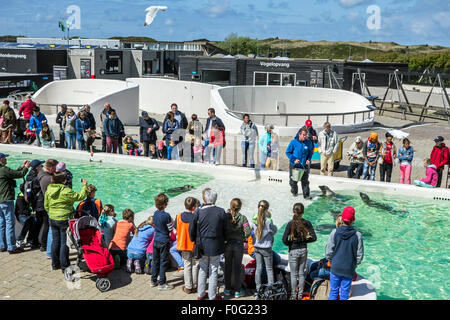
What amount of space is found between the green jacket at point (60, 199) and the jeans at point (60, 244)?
137 mm

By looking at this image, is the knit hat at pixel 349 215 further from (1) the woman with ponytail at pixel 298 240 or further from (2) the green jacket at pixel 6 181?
(2) the green jacket at pixel 6 181

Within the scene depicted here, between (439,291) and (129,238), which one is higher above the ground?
(129,238)

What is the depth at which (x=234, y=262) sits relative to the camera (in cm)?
662

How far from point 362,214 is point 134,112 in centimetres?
1840

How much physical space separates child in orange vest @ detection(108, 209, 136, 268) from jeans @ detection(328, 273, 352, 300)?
3.11 m

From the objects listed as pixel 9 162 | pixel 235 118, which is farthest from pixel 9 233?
pixel 235 118

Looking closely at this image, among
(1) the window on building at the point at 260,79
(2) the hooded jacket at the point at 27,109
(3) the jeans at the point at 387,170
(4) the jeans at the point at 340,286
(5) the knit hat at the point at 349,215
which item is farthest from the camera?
(1) the window on building at the point at 260,79

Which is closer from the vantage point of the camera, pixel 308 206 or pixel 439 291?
pixel 439 291

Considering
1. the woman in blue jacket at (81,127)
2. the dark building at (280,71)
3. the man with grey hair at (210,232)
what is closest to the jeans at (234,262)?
the man with grey hair at (210,232)

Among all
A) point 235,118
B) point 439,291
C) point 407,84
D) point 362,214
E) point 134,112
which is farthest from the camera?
point 407,84

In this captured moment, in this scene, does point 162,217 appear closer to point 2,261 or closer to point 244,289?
point 244,289

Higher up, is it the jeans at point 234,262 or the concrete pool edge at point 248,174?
the concrete pool edge at point 248,174

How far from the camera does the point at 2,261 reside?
7.61 metres

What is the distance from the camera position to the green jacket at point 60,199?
6957 mm
